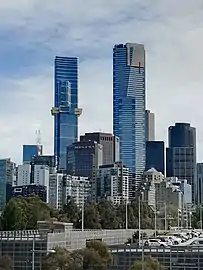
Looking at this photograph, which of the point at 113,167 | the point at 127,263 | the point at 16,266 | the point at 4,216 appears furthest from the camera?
the point at 113,167

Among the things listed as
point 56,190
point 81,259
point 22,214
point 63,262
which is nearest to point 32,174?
point 56,190

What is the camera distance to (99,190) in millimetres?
162375

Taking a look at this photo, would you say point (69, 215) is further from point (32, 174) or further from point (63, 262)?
point (32, 174)

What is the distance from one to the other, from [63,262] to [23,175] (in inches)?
6123


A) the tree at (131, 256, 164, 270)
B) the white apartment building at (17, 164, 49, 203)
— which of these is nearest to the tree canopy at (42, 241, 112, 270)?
the tree at (131, 256, 164, 270)

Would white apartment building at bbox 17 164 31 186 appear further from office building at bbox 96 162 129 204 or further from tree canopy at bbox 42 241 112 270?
tree canopy at bbox 42 241 112 270

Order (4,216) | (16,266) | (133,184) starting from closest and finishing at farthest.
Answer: (16,266)
(4,216)
(133,184)

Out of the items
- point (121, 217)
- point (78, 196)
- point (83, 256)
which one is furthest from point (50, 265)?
point (78, 196)

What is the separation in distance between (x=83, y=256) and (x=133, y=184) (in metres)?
153

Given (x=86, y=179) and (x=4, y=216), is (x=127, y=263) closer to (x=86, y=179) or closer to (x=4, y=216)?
(x=4, y=216)

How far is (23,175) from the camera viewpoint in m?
186

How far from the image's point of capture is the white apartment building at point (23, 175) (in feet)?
603

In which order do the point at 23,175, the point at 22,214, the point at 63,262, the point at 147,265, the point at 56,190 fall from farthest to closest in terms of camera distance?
the point at 23,175 < the point at 56,190 < the point at 22,214 < the point at 63,262 < the point at 147,265

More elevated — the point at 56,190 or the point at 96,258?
the point at 56,190
